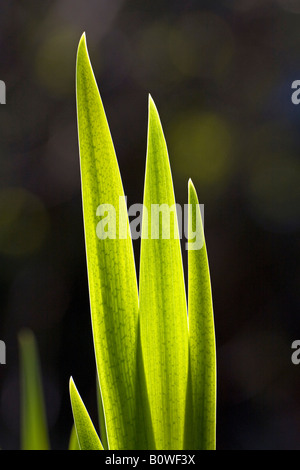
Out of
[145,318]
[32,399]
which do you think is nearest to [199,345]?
[145,318]

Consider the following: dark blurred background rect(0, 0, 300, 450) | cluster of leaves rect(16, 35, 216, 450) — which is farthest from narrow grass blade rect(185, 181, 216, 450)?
dark blurred background rect(0, 0, 300, 450)

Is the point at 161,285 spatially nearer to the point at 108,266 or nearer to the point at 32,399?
the point at 108,266

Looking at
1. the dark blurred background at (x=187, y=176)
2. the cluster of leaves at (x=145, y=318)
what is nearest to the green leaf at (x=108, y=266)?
the cluster of leaves at (x=145, y=318)

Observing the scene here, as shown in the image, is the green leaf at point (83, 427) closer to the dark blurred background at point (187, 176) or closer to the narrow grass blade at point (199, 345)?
the narrow grass blade at point (199, 345)

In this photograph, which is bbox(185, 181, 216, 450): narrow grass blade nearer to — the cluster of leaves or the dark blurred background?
the cluster of leaves
